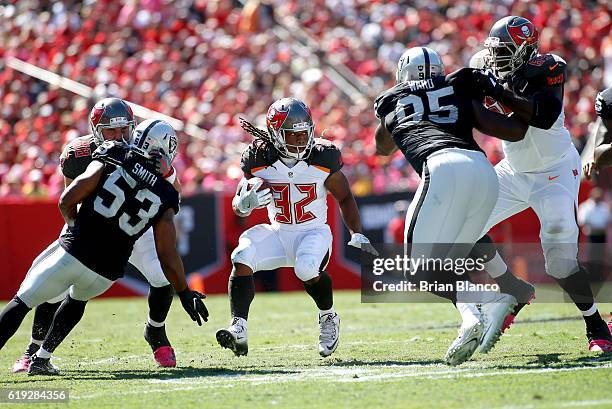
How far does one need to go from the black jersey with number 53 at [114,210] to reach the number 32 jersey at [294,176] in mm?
821

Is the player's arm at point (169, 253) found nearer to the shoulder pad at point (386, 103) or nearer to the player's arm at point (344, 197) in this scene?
the player's arm at point (344, 197)

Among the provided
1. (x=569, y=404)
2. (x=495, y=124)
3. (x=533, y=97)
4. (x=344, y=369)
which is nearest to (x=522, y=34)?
(x=533, y=97)

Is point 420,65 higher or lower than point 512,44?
lower

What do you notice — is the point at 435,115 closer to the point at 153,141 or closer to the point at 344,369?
the point at 344,369

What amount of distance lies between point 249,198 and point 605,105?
2.41 m

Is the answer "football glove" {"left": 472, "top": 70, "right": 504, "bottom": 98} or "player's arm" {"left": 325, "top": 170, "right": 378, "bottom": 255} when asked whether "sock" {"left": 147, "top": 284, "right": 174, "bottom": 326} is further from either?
"football glove" {"left": 472, "top": 70, "right": 504, "bottom": 98}

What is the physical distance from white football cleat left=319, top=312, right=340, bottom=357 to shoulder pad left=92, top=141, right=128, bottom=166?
64.5 inches

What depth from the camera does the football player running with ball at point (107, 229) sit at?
5598 millimetres

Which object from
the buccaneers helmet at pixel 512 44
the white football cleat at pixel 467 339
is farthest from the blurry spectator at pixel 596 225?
the white football cleat at pixel 467 339

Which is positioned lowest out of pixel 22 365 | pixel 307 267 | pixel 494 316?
pixel 22 365

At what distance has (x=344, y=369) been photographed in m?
5.59

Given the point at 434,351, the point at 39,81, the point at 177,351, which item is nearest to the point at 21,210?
the point at 39,81

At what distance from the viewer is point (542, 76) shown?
5.85 m

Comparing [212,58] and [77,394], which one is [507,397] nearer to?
[77,394]
